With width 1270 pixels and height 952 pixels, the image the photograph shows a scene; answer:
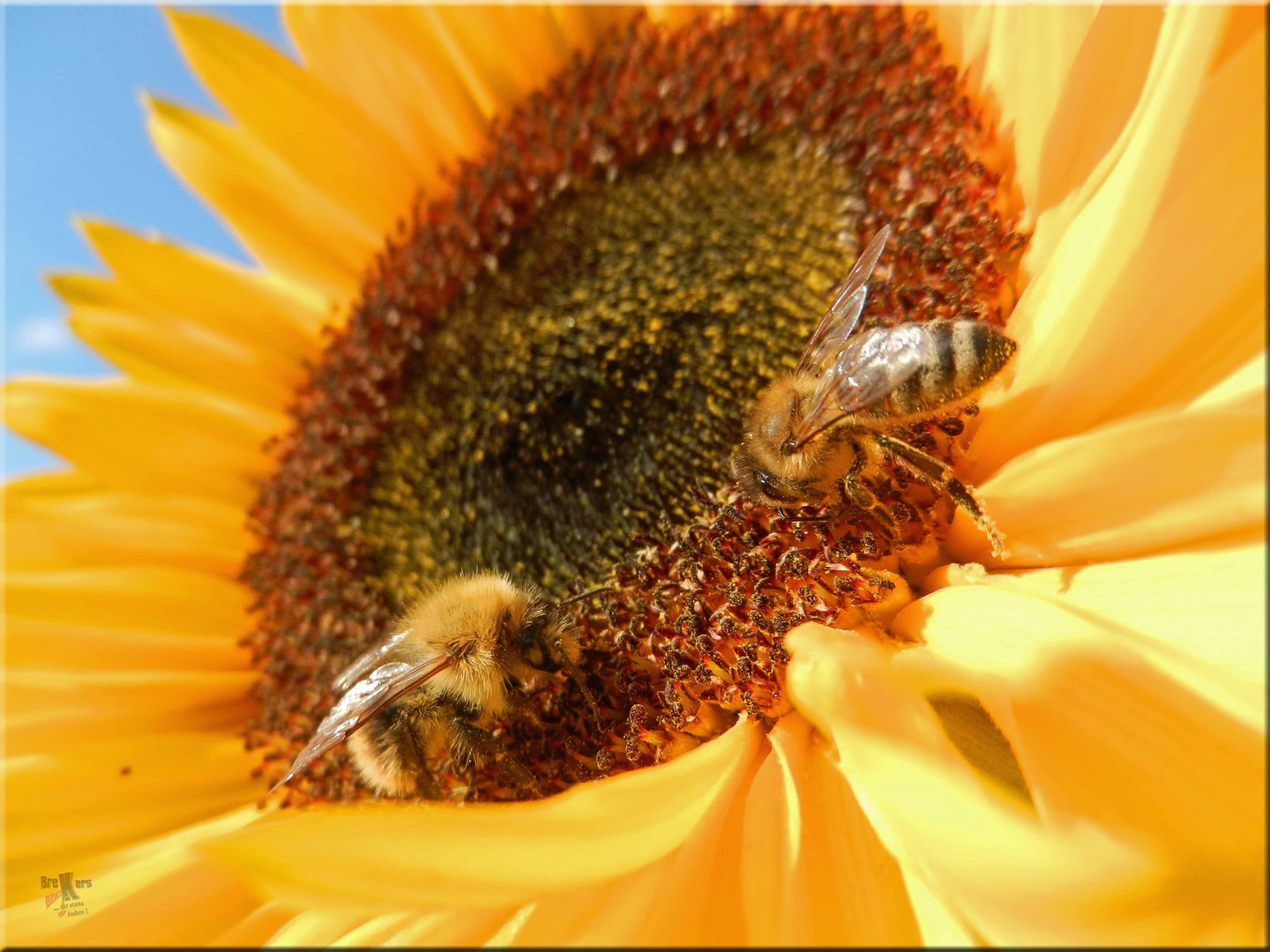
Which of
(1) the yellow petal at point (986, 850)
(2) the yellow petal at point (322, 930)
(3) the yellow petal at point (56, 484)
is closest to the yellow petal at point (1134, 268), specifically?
(1) the yellow petal at point (986, 850)

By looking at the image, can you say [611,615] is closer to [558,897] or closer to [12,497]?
[558,897]

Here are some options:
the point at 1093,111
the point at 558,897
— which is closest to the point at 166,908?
the point at 558,897

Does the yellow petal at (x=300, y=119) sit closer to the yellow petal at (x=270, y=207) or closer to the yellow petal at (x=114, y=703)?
the yellow petal at (x=270, y=207)

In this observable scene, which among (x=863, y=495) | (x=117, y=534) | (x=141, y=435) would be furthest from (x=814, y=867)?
(x=141, y=435)

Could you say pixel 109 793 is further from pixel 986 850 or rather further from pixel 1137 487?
pixel 1137 487

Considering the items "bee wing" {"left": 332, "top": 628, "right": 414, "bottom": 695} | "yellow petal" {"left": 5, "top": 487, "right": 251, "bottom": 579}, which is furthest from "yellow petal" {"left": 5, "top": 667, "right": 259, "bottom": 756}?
"bee wing" {"left": 332, "top": 628, "right": 414, "bottom": 695}
